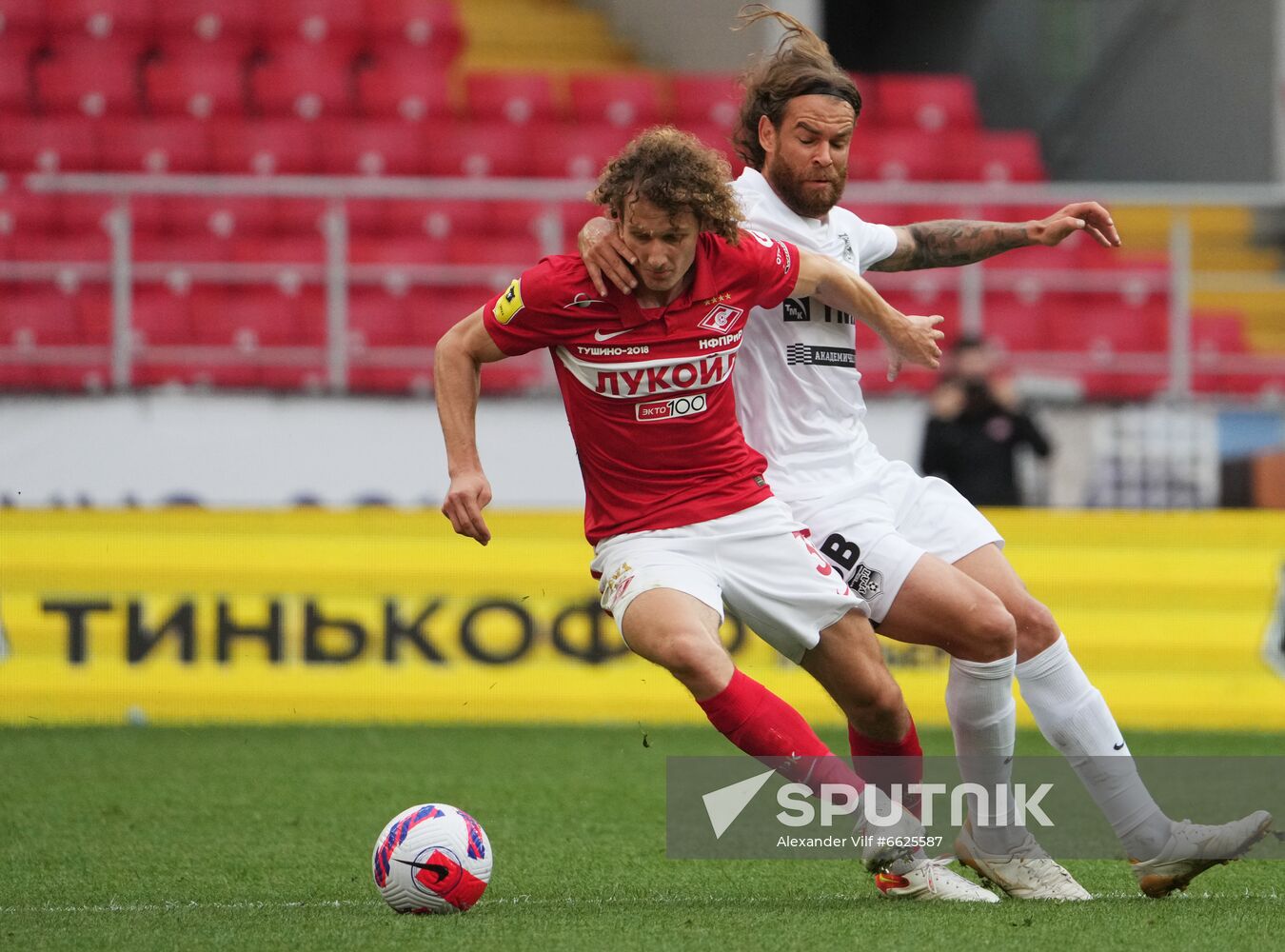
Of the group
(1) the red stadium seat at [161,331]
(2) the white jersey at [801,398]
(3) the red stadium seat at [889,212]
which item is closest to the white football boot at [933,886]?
(2) the white jersey at [801,398]

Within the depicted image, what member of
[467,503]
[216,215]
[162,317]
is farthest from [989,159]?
[467,503]

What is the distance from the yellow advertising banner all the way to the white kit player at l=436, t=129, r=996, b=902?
171 inches

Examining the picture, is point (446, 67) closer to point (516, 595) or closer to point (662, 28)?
point (662, 28)

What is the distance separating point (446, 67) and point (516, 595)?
6832mm

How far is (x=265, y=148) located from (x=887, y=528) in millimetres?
9681

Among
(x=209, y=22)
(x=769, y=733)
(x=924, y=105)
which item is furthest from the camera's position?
(x=924, y=105)

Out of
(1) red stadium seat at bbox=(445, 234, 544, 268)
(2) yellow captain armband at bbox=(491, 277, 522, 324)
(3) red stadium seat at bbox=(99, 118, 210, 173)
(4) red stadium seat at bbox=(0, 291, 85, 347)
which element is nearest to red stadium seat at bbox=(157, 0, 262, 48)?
(3) red stadium seat at bbox=(99, 118, 210, 173)

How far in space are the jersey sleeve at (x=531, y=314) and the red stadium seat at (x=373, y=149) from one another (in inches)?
365

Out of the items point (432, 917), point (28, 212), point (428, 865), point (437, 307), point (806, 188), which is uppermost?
point (806, 188)

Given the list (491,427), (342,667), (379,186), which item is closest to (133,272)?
(379,186)

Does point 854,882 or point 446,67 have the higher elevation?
point 446,67

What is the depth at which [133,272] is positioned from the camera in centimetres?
1148

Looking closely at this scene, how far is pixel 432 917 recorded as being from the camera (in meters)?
4.58

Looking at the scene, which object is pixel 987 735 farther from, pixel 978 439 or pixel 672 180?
pixel 978 439
